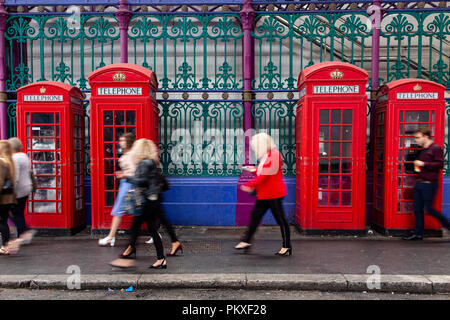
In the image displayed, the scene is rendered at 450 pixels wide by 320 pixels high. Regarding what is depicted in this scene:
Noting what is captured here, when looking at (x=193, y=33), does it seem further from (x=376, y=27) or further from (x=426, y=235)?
(x=426, y=235)

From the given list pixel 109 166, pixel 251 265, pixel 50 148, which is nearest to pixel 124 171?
pixel 109 166

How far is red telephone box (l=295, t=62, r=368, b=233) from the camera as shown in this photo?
6.55 m

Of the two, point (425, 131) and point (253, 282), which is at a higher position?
point (425, 131)

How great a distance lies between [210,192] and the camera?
7637 millimetres

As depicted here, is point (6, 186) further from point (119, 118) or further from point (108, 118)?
point (119, 118)

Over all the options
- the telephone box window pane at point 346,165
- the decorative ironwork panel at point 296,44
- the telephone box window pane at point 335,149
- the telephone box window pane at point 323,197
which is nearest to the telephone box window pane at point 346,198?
the telephone box window pane at point 323,197

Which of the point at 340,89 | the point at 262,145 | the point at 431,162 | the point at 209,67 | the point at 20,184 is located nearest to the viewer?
the point at 262,145

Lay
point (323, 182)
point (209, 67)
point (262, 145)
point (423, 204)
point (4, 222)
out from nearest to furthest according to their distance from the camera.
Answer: point (262, 145) → point (4, 222) → point (423, 204) → point (323, 182) → point (209, 67)

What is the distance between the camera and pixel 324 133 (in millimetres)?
6660

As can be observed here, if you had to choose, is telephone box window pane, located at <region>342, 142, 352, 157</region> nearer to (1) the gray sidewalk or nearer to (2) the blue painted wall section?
(1) the gray sidewalk

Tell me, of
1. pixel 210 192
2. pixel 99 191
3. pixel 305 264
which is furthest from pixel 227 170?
pixel 305 264

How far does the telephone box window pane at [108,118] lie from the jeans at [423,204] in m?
5.21

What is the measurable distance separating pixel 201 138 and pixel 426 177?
414 centimetres

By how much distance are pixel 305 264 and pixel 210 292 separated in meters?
1.44
